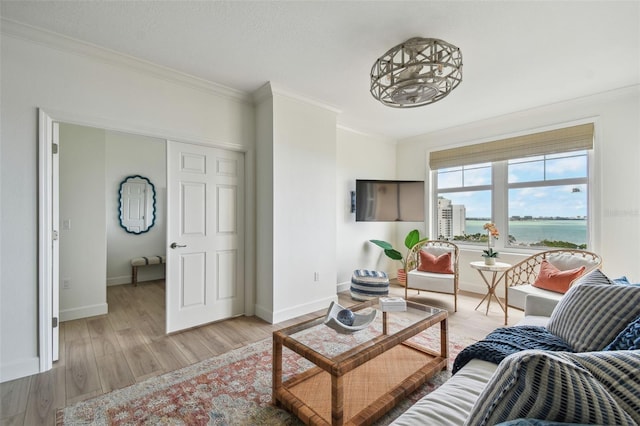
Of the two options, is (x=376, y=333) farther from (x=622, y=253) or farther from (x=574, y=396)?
(x=622, y=253)

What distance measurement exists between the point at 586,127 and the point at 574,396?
4048mm

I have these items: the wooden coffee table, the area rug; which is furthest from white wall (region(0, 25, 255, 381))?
the wooden coffee table

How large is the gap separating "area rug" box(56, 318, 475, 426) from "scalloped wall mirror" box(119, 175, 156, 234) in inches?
146

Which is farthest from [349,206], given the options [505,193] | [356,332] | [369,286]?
[356,332]

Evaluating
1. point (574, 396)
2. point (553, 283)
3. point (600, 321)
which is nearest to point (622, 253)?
point (553, 283)

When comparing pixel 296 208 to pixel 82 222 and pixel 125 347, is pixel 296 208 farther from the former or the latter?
pixel 82 222

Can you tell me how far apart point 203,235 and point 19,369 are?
1623 millimetres

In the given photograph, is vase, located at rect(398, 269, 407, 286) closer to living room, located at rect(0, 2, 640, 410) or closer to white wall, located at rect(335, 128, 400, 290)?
white wall, located at rect(335, 128, 400, 290)

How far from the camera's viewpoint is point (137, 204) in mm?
4980

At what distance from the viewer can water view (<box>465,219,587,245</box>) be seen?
11.4 ft

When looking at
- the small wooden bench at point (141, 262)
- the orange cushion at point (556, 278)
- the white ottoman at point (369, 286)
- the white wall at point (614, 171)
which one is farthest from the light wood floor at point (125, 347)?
the white wall at point (614, 171)

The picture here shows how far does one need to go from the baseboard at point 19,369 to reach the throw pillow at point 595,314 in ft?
11.3

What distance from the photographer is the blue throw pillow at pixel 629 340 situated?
1029mm

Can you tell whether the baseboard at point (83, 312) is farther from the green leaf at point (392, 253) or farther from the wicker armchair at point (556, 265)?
the wicker armchair at point (556, 265)
